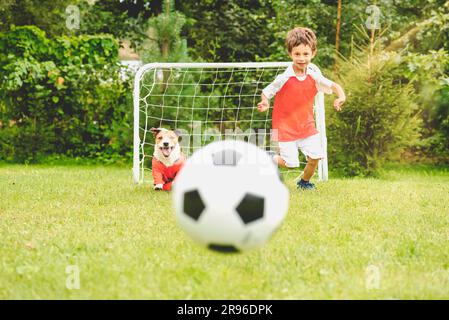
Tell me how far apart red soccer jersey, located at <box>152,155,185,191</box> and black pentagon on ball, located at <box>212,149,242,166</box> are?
11.1 ft

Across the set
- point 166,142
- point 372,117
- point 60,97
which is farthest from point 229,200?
point 60,97

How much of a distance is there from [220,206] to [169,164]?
3.59m

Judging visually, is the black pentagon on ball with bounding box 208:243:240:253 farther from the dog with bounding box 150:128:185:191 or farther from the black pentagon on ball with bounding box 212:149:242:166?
the dog with bounding box 150:128:185:191

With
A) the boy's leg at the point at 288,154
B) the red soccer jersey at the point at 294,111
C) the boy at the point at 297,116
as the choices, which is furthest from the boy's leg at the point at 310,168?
the red soccer jersey at the point at 294,111

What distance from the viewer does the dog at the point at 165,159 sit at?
19.7ft

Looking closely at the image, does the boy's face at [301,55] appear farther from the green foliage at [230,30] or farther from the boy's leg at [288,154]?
the green foliage at [230,30]

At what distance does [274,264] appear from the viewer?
3195 mm

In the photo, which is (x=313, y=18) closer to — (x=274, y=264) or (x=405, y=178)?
(x=405, y=178)

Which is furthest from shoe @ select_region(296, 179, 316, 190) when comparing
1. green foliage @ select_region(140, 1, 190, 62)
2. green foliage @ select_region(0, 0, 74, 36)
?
green foliage @ select_region(0, 0, 74, 36)

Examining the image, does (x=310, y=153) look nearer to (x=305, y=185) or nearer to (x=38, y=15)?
(x=305, y=185)

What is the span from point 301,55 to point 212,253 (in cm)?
325

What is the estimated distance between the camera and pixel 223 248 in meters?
2.62

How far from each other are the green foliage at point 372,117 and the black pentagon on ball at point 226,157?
4.84 m
